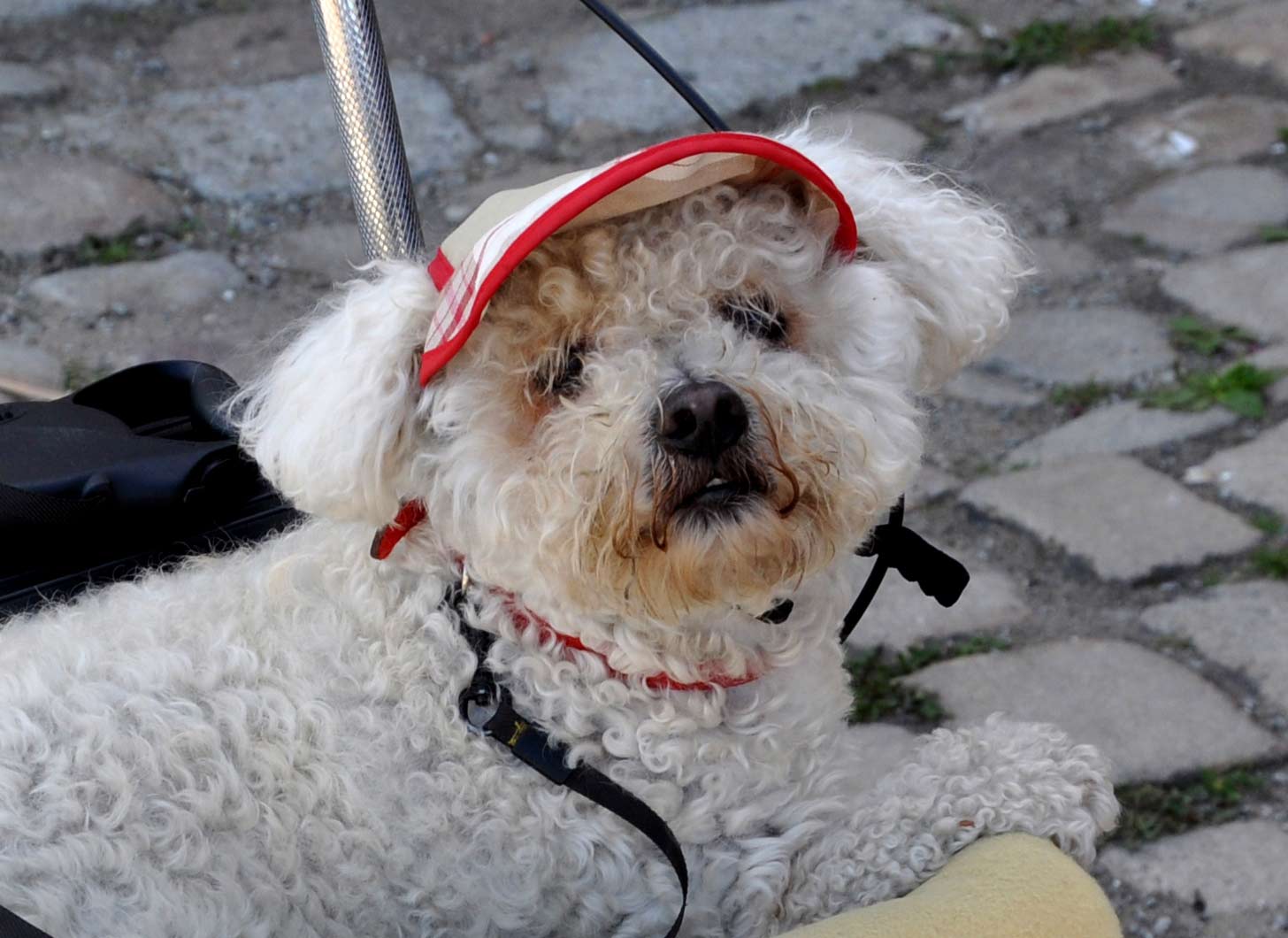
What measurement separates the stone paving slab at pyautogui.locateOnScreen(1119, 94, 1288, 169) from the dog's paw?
339 cm

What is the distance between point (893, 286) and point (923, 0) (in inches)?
169

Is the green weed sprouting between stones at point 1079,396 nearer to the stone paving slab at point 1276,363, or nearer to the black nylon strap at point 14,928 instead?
the stone paving slab at point 1276,363

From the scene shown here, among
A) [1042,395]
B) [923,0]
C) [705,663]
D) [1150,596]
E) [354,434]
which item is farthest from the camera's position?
[923,0]

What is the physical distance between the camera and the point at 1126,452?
371 centimetres

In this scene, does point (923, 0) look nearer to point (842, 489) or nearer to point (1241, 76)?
point (1241, 76)

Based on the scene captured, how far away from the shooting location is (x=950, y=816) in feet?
6.46

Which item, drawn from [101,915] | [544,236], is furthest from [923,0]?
[101,915]

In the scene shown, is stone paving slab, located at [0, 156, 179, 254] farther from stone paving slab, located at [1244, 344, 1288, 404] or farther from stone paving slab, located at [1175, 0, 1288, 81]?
stone paving slab, located at [1175, 0, 1288, 81]

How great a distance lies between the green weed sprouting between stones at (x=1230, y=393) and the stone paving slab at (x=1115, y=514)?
0.29 meters

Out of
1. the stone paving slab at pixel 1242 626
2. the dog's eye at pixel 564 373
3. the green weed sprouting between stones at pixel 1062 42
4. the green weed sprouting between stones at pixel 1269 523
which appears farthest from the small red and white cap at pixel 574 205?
the green weed sprouting between stones at pixel 1062 42

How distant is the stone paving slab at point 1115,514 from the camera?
10.9 feet

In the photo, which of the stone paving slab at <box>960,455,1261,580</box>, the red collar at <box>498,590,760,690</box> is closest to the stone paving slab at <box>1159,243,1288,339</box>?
the stone paving slab at <box>960,455,1261,580</box>

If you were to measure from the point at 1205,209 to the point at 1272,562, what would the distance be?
1798mm

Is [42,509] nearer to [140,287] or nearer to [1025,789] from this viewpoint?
[1025,789]
